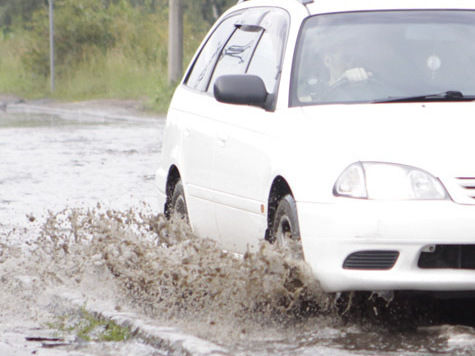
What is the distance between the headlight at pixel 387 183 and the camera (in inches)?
212

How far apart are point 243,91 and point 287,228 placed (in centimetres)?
84

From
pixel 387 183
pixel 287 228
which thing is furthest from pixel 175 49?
pixel 387 183

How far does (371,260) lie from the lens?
5445 mm

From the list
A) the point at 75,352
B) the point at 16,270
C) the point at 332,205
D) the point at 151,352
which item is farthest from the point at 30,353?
the point at 16,270

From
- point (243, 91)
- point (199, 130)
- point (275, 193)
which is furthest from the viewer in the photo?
point (199, 130)

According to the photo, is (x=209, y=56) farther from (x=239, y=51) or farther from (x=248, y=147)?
(x=248, y=147)

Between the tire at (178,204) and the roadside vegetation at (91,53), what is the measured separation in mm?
27105

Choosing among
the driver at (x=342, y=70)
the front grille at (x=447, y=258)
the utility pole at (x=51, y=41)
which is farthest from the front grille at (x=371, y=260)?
the utility pole at (x=51, y=41)

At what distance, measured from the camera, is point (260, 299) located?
5867 millimetres

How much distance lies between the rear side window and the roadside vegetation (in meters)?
26.8

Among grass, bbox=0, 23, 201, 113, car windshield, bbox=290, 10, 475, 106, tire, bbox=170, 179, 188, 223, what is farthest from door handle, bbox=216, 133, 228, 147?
grass, bbox=0, 23, 201, 113

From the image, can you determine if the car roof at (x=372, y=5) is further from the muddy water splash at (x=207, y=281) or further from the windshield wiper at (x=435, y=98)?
the muddy water splash at (x=207, y=281)

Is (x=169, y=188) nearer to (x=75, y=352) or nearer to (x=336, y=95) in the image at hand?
(x=336, y=95)

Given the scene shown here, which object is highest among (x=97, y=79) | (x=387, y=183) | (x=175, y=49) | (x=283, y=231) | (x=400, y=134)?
(x=400, y=134)
